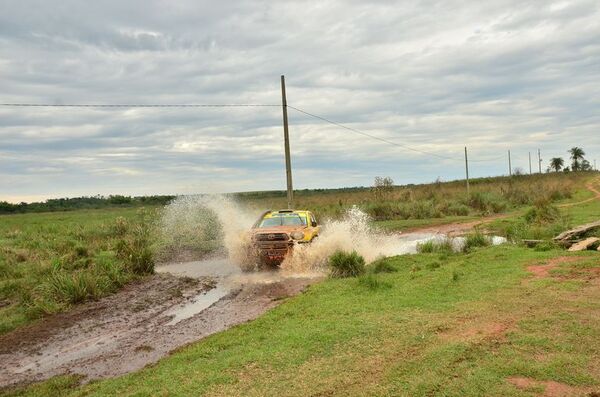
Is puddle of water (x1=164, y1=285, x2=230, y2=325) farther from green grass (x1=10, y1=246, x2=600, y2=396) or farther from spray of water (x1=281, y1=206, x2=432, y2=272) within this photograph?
spray of water (x1=281, y1=206, x2=432, y2=272)

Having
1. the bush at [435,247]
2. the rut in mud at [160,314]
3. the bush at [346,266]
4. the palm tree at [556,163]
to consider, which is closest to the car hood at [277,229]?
the rut in mud at [160,314]

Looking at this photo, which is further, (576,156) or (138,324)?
(576,156)

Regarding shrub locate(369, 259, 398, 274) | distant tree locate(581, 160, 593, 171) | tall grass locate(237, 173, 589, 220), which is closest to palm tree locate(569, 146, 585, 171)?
distant tree locate(581, 160, 593, 171)

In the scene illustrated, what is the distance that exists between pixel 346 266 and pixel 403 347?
6.35m

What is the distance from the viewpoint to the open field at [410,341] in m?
5.41

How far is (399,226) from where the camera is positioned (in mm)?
27953

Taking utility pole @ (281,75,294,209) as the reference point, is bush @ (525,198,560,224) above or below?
below

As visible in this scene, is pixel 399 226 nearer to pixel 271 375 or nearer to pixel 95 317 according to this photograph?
pixel 95 317

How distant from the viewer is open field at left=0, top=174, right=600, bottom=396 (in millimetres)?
5414

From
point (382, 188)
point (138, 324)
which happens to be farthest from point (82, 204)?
point (138, 324)

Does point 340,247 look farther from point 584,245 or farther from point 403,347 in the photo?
point 403,347

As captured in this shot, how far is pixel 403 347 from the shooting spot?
6.44 metres

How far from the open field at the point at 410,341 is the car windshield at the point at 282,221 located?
5.48m

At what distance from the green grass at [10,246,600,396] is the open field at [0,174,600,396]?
16 millimetres
